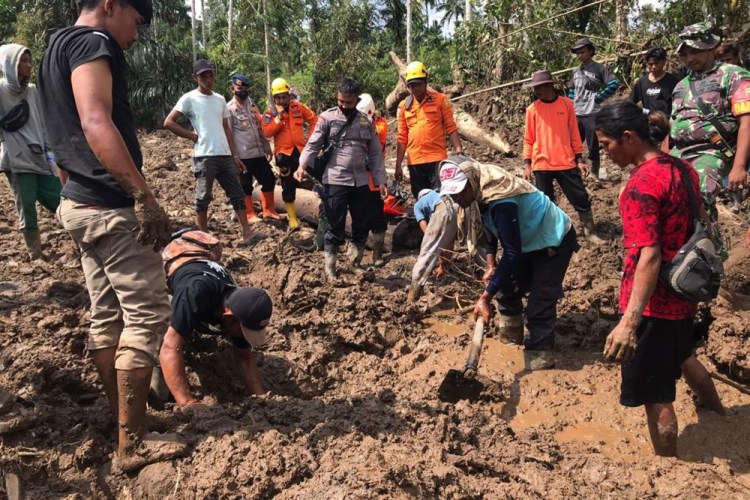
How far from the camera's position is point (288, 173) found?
732 cm

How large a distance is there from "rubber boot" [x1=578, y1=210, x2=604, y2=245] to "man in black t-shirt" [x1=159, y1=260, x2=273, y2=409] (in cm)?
414

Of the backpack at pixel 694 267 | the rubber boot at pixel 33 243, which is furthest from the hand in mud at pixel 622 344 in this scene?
the rubber boot at pixel 33 243

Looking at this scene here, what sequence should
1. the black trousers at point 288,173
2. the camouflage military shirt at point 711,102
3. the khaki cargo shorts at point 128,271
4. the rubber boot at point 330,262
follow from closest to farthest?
the khaki cargo shorts at point 128,271
the camouflage military shirt at point 711,102
the rubber boot at point 330,262
the black trousers at point 288,173

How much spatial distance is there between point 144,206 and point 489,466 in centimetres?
194

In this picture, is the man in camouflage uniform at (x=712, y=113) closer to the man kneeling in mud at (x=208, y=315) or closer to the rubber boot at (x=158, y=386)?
the man kneeling in mud at (x=208, y=315)

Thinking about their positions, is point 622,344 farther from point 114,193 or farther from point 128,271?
point 114,193

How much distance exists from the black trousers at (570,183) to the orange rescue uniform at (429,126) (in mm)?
1113

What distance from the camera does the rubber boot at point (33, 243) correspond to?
5234mm

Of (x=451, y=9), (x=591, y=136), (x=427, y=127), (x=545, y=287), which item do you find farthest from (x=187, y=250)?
(x=451, y=9)

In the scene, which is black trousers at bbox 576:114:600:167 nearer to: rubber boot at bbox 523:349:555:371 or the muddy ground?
the muddy ground

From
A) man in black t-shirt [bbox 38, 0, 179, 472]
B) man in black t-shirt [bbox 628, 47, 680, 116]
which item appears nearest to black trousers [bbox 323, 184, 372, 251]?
man in black t-shirt [bbox 38, 0, 179, 472]

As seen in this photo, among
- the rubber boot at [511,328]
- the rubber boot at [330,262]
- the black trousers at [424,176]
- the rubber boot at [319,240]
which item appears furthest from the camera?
the rubber boot at [319,240]

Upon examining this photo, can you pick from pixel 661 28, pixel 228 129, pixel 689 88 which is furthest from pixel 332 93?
pixel 689 88

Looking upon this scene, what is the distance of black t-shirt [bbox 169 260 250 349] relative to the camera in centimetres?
303
